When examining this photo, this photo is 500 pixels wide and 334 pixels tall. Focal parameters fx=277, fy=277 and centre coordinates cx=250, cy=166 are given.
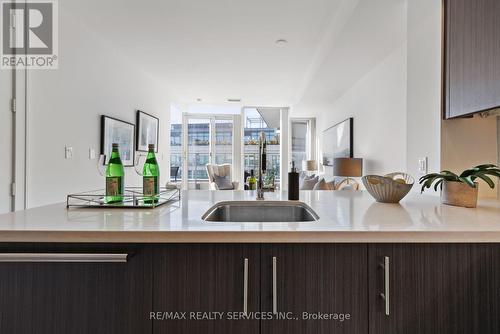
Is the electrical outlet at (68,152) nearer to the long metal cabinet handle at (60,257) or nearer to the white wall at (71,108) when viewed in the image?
the white wall at (71,108)

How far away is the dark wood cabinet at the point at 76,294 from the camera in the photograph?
800 millimetres

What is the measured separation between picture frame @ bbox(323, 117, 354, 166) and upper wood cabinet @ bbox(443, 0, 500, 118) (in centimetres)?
277

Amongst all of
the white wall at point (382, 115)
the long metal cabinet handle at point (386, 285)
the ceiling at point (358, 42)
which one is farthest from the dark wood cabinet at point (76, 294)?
the white wall at point (382, 115)

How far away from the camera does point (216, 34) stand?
3.04 meters

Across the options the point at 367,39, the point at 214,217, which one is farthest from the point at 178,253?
the point at 367,39

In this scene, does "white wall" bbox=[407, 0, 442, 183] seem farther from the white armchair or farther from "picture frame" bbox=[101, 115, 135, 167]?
the white armchair

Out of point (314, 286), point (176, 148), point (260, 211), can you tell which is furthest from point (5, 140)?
point (176, 148)

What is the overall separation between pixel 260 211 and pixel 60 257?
0.88 meters

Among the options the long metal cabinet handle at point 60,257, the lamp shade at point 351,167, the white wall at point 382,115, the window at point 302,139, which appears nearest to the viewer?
the long metal cabinet handle at point 60,257

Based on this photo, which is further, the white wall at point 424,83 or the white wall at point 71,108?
the white wall at point 71,108

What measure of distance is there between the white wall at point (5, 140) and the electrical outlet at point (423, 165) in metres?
2.96

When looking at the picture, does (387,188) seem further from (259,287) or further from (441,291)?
(259,287)

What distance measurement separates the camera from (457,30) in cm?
138

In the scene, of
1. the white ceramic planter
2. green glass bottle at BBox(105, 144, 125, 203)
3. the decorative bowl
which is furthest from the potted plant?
green glass bottle at BBox(105, 144, 125, 203)
